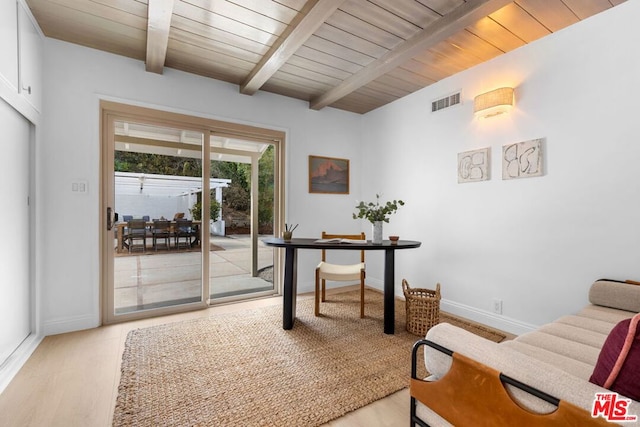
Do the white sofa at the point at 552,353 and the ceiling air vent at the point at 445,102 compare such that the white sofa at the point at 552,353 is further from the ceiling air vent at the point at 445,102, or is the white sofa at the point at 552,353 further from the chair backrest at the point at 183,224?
the chair backrest at the point at 183,224

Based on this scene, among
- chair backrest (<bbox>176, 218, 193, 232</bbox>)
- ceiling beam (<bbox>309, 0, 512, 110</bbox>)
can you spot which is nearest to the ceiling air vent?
ceiling beam (<bbox>309, 0, 512, 110</bbox>)

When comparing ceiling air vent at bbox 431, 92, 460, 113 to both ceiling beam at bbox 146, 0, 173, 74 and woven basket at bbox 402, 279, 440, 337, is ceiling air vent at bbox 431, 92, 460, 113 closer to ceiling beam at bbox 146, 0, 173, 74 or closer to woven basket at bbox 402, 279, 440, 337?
woven basket at bbox 402, 279, 440, 337

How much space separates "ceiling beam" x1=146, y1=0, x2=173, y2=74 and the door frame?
1.57 feet

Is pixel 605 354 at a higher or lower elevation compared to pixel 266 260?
higher

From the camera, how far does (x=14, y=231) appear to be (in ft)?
6.88

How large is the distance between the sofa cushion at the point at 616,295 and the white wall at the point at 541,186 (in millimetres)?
205

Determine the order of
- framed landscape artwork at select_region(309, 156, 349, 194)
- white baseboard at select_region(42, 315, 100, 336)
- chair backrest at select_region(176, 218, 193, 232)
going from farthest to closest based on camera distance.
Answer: framed landscape artwork at select_region(309, 156, 349, 194)
chair backrest at select_region(176, 218, 193, 232)
white baseboard at select_region(42, 315, 100, 336)

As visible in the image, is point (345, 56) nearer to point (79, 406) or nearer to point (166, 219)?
point (166, 219)

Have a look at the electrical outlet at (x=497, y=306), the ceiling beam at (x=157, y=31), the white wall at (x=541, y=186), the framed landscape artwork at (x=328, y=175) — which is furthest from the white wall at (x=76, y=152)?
the electrical outlet at (x=497, y=306)

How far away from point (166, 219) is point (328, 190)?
6.80 feet

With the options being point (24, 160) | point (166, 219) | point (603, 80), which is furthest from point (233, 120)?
point (603, 80)

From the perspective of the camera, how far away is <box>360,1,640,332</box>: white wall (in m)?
2.05

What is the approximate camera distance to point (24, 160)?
2.26 metres
